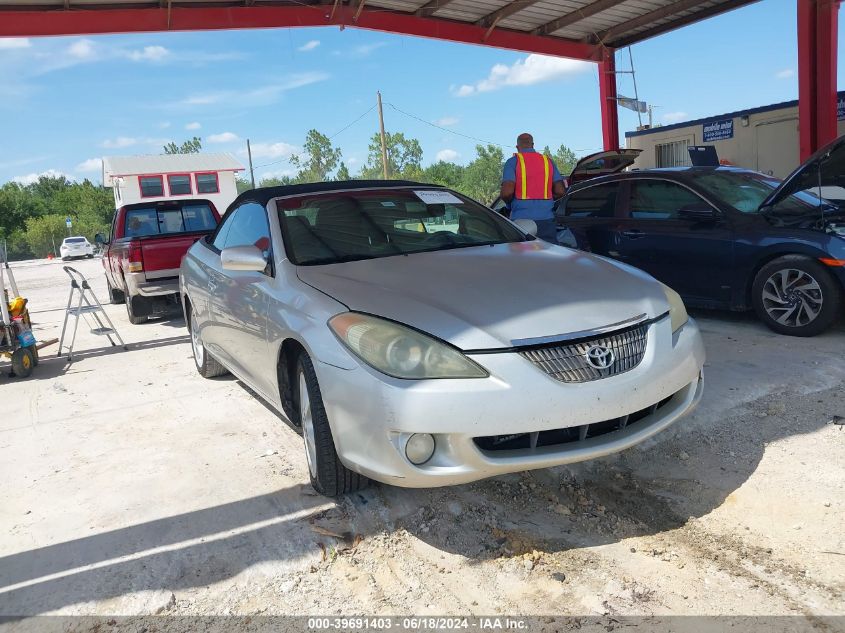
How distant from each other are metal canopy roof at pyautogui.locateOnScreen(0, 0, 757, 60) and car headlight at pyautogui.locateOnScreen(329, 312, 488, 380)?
1029 centimetres

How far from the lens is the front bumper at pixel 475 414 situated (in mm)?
2607

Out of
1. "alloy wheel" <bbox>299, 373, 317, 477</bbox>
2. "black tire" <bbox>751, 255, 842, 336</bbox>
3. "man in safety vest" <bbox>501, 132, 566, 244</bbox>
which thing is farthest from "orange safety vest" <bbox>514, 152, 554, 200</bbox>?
"alloy wheel" <bbox>299, 373, 317, 477</bbox>

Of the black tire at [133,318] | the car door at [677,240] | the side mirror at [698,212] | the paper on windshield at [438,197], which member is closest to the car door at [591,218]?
the car door at [677,240]

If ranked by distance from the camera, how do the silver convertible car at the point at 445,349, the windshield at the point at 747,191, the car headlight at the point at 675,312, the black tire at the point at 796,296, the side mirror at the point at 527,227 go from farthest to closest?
the windshield at the point at 747,191, the black tire at the point at 796,296, the side mirror at the point at 527,227, the car headlight at the point at 675,312, the silver convertible car at the point at 445,349

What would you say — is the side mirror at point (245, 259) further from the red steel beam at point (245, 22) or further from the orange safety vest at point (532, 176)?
the red steel beam at point (245, 22)

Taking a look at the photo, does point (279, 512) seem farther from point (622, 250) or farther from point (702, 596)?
point (622, 250)

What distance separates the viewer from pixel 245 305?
403 cm

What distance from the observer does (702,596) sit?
7.91 feet

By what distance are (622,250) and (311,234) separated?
13.7 ft

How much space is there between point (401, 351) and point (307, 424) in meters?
0.87

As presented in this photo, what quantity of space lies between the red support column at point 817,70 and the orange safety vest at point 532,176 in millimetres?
7394

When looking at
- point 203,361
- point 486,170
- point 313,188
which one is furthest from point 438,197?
point 486,170

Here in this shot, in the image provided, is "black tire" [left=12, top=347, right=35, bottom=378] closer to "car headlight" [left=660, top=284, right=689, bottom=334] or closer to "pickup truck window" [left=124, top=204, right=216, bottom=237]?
"pickup truck window" [left=124, top=204, right=216, bottom=237]

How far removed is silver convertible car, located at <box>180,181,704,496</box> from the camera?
8.69ft
